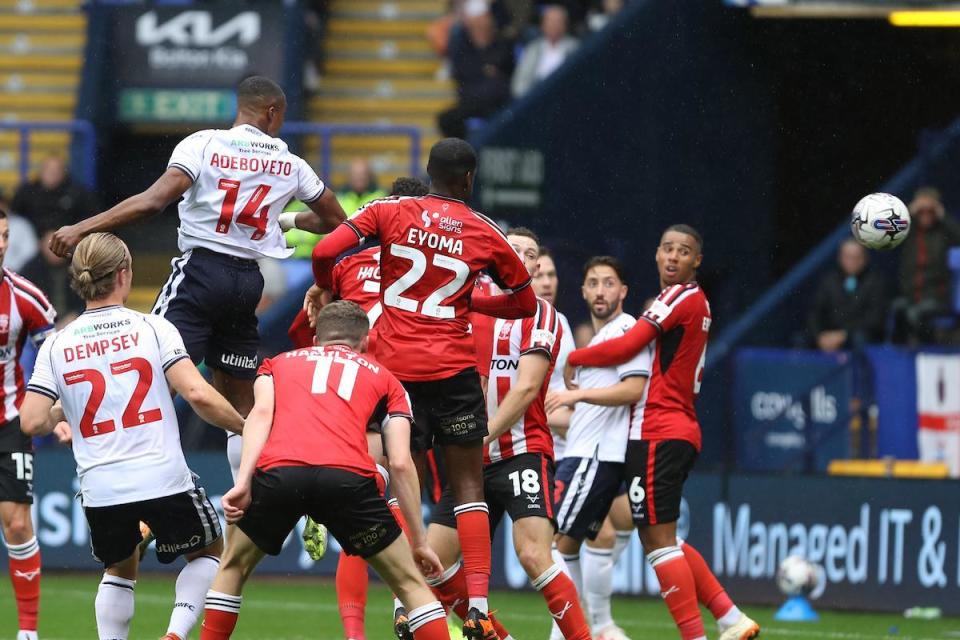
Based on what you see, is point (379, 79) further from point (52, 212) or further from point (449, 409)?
point (449, 409)

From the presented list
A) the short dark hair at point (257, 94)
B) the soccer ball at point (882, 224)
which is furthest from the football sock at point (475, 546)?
the soccer ball at point (882, 224)

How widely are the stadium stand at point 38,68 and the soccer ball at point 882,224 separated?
11022 mm

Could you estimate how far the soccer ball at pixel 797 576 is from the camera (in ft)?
41.0

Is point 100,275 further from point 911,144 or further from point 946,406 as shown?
point 911,144

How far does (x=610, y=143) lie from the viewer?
18.1 metres

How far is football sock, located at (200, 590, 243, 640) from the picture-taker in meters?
7.89

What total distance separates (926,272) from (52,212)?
306 inches

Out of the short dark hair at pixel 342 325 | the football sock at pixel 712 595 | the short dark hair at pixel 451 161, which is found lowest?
the football sock at pixel 712 595

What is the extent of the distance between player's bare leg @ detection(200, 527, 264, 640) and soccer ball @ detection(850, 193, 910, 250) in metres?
4.64

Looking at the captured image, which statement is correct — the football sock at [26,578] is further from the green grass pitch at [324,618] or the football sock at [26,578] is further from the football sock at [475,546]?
the football sock at [475,546]

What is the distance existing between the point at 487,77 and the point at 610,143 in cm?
139

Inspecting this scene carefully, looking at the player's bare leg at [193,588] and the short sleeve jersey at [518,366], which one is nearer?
the player's bare leg at [193,588]

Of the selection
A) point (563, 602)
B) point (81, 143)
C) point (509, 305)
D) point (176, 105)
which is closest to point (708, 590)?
point (563, 602)

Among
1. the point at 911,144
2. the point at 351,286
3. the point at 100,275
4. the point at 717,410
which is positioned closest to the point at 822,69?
the point at 911,144
